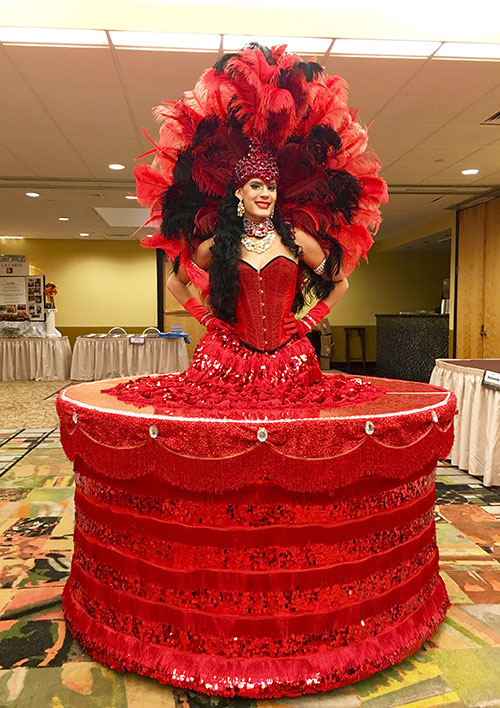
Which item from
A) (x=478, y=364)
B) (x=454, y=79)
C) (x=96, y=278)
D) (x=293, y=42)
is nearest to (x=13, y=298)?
(x=96, y=278)

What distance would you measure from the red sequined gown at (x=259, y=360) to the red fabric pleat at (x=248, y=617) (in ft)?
1.97

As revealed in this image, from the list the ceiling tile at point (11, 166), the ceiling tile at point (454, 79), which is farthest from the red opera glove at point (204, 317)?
the ceiling tile at point (11, 166)

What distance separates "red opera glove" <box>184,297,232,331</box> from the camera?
1.97m

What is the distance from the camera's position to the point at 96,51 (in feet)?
11.8

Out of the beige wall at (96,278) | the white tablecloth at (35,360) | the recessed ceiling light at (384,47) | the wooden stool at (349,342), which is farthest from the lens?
the beige wall at (96,278)

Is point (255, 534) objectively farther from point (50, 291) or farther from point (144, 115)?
point (50, 291)

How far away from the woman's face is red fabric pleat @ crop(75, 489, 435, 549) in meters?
1.03

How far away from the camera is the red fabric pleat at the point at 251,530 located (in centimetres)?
150

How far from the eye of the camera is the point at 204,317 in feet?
6.64

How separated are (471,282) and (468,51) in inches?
209

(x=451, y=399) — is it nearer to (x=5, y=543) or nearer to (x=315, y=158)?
(x=315, y=158)

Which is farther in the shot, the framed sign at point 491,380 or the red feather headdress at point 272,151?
the framed sign at point 491,380

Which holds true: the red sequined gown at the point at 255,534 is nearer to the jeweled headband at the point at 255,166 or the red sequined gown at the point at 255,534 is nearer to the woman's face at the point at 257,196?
the woman's face at the point at 257,196

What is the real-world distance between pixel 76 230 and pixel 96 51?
789 centimetres
